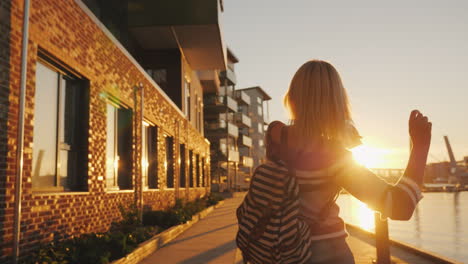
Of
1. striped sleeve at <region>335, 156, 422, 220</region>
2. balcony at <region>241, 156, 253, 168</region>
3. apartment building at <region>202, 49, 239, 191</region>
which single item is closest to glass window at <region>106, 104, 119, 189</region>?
striped sleeve at <region>335, 156, 422, 220</region>

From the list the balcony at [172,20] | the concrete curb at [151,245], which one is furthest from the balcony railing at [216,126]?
the concrete curb at [151,245]

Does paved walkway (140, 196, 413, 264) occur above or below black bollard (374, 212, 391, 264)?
below

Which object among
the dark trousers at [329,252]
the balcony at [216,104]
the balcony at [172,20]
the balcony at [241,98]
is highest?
the balcony at [241,98]

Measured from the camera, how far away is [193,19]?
61.8 feet

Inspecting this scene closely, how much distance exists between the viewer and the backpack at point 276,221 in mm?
1651

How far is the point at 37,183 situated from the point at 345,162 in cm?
595

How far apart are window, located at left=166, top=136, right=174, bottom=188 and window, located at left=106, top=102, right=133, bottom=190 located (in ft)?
23.0

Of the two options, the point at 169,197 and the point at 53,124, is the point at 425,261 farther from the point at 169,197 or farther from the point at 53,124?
the point at 169,197

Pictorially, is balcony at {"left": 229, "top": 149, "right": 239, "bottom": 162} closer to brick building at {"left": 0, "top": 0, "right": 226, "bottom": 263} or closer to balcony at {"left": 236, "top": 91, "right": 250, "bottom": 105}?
balcony at {"left": 236, "top": 91, "right": 250, "bottom": 105}

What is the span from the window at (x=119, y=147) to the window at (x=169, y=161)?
7.02 m

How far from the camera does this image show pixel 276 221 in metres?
1.66

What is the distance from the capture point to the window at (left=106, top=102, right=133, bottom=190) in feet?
34.0

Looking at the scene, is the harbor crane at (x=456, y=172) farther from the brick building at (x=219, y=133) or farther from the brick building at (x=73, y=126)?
the brick building at (x=73, y=126)

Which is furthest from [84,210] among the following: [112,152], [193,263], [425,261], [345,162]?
[345,162]
